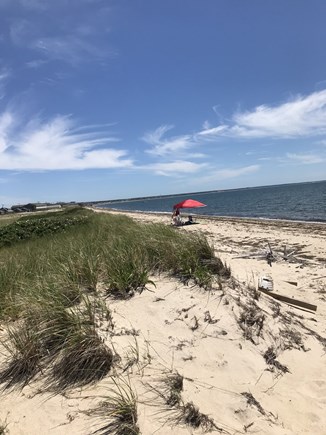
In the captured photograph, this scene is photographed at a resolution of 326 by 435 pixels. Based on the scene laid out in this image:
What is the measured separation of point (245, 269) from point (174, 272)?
358 cm

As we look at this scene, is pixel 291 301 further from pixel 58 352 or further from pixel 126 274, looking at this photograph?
pixel 58 352

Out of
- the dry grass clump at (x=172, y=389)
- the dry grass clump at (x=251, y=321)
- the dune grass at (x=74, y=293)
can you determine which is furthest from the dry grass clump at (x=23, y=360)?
the dry grass clump at (x=251, y=321)

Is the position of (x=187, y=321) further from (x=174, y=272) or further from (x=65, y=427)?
(x=65, y=427)

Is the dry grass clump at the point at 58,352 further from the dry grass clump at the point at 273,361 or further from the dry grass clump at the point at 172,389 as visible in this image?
the dry grass clump at the point at 273,361

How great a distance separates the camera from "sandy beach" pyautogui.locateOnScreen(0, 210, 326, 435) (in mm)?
2998

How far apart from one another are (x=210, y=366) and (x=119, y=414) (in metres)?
1.25

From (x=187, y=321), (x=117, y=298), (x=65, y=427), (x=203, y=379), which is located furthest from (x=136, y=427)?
(x=117, y=298)

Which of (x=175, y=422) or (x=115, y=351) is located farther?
(x=115, y=351)

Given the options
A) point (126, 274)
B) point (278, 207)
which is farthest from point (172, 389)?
point (278, 207)

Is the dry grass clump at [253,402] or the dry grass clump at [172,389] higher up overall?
the dry grass clump at [172,389]

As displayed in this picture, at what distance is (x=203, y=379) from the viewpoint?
11.5 ft

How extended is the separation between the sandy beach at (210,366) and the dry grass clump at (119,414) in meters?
0.07

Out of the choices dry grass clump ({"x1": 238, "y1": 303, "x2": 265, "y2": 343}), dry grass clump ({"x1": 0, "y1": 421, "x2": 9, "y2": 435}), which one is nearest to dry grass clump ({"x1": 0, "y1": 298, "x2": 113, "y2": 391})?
dry grass clump ({"x1": 0, "y1": 421, "x2": 9, "y2": 435})

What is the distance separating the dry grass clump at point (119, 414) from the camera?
281cm
